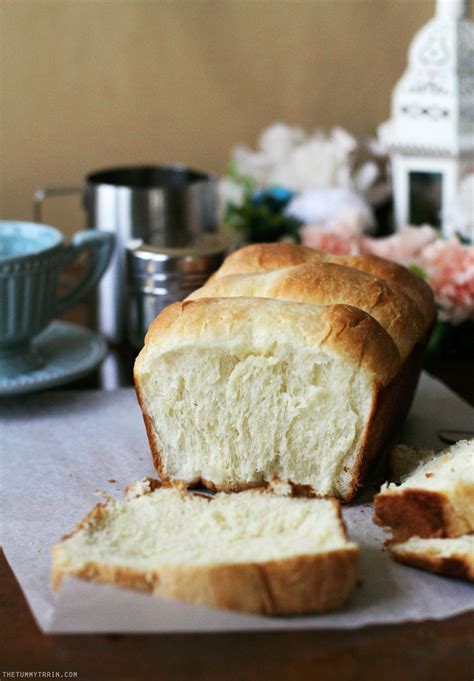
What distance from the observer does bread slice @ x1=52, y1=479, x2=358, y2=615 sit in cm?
131

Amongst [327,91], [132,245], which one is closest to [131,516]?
[132,245]

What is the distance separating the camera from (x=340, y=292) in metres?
1.80

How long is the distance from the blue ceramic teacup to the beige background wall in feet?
4.21

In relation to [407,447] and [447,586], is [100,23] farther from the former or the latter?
[447,586]

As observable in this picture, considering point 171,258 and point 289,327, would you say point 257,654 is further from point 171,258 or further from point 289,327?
point 171,258

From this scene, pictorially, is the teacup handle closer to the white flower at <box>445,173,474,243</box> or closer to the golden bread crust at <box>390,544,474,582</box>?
the white flower at <box>445,173,474,243</box>

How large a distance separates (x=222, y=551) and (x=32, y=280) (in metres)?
1.01

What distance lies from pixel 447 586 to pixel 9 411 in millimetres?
1138

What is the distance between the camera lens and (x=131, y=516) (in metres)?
1.53

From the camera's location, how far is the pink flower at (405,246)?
8.22 ft

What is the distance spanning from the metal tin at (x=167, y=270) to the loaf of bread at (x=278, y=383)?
56 cm

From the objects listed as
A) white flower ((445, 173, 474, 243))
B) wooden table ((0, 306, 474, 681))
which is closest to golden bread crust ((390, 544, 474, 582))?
wooden table ((0, 306, 474, 681))

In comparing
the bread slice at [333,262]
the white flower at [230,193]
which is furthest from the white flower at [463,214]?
the white flower at [230,193]

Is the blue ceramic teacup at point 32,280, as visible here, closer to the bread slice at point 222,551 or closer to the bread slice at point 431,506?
the bread slice at point 222,551
